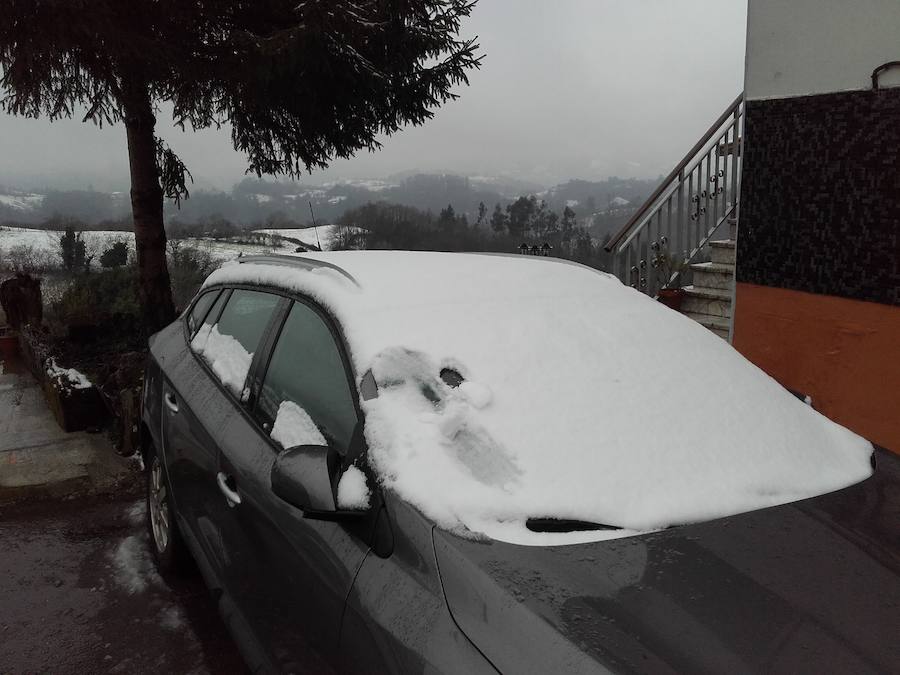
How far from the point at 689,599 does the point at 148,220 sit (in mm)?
6983

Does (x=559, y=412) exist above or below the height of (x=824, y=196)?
below

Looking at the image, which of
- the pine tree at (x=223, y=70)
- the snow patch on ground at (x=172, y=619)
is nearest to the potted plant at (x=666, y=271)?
the pine tree at (x=223, y=70)

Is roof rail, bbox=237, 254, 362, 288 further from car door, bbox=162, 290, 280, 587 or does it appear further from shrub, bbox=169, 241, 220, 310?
shrub, bbox=169, 241, 220, 310

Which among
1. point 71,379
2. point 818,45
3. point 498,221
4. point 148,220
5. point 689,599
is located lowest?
point 71,379

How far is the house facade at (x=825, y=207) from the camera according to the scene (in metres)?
4.15

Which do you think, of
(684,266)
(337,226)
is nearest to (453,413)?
(337,226)

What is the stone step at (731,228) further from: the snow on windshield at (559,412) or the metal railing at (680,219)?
the snow on windshield at (559,412)

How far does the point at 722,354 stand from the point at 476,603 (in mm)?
1498

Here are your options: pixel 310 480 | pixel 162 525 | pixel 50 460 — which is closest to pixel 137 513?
pixel 162 525

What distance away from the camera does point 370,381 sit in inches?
74.1

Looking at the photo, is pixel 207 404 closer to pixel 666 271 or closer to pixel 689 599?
pixel 689 599

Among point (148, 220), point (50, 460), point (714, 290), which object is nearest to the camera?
point (50, 460)

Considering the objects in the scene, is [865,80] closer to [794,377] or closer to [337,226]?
[794,377]

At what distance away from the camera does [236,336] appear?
2830 millimetres
